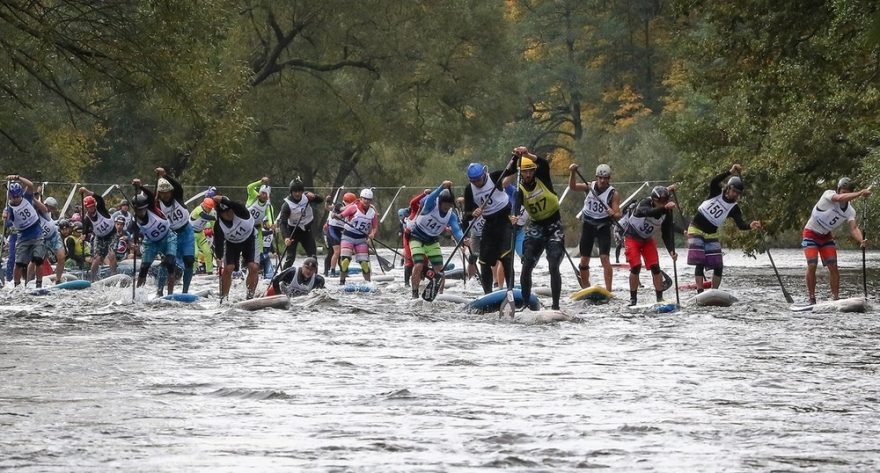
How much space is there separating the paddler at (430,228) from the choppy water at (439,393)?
11.6ft

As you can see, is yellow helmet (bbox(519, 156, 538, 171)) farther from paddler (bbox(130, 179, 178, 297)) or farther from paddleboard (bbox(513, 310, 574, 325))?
paddler (bbox(130, 179, 178, 297))

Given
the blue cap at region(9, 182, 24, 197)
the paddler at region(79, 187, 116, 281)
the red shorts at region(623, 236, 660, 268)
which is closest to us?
the red shorts at region(623, 236, 660, 268)

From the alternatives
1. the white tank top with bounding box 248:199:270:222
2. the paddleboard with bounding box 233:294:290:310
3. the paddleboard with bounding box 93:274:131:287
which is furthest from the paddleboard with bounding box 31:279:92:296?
the paddleboard with bounding box 233:294:290:310

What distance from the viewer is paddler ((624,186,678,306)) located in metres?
21.3

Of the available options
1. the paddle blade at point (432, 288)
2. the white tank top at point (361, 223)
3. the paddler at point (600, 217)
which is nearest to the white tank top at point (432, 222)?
the paddle blade at point (432, 288)

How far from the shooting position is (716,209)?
22.2 meters

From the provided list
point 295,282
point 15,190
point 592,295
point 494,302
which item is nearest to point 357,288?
point 295,282

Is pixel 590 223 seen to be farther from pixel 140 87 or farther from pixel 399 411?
pixel 399 411

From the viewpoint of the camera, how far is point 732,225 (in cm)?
3784

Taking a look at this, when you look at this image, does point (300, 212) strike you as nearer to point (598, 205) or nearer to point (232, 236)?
point (232, 236)

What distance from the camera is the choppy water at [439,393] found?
832 centimetres

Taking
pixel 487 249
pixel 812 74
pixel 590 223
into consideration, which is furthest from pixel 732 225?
pixel 487 249

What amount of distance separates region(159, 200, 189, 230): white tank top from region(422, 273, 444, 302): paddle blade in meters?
3.56

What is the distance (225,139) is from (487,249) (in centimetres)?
1289
